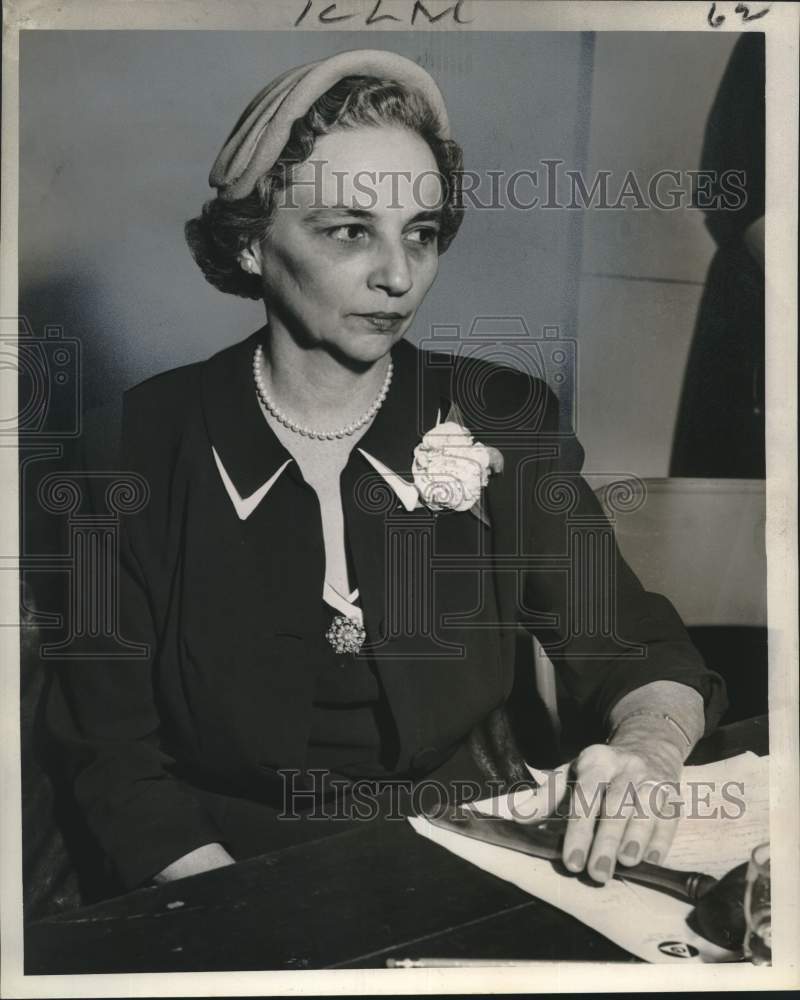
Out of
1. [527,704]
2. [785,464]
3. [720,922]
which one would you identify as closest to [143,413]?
[527,704]

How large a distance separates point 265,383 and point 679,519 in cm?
79

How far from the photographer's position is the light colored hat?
6.11 feet

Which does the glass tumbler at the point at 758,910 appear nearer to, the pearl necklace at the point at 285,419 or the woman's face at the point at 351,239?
the pearl necklace at the point at 285,419

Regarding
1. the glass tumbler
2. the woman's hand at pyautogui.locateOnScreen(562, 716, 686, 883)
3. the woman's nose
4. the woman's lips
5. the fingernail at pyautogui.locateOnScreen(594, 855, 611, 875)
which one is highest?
the woman's nose

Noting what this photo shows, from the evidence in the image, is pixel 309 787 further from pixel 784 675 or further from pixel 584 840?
pixel 784 675

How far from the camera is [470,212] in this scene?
6.32 feet

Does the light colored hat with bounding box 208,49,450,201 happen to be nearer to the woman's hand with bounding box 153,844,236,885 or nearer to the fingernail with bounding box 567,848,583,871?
the woman's hand with bounding box 153,844,236,885

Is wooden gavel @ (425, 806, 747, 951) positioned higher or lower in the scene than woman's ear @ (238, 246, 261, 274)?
lower

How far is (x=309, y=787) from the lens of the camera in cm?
189

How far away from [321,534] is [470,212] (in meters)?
0.63

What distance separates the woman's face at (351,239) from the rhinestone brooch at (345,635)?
471 millimetres

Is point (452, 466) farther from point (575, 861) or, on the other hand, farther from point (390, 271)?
point (575, 861)

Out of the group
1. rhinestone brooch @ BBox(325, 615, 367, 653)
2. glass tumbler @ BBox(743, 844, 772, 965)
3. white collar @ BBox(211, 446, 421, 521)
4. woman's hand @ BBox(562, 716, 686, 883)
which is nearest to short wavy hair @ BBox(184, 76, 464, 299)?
white collar @ BBox(211, 446, 421, 521)

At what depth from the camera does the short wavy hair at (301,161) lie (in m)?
1.86
